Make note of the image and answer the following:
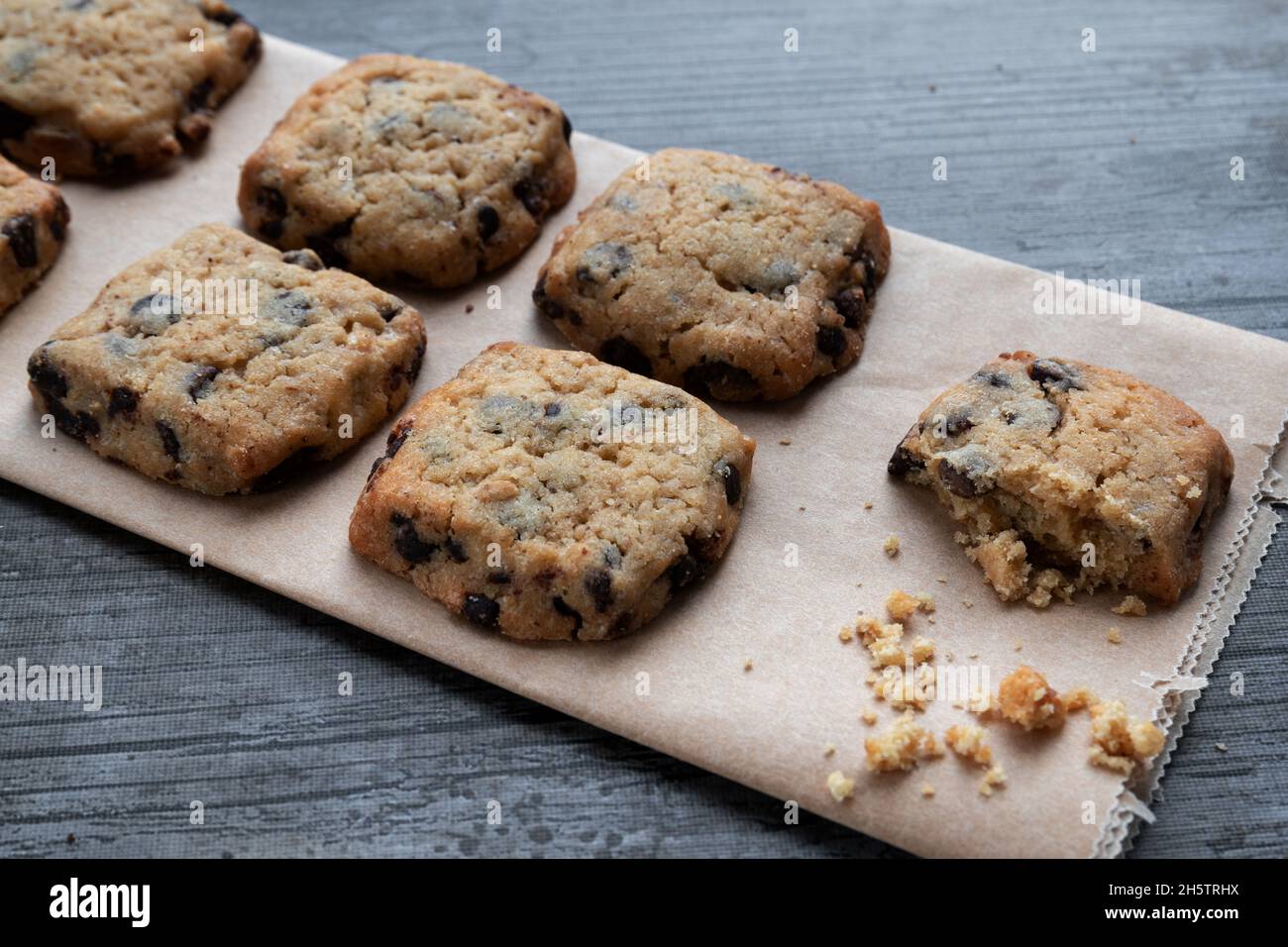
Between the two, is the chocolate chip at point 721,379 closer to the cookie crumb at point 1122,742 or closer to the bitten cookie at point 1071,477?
the bitten cookie at point 1071,477

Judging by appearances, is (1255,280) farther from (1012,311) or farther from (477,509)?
(477,509)

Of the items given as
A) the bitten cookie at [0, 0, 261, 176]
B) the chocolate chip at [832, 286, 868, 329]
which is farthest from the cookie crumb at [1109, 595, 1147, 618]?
the bitten cookie at [0, 0, 261, 176]

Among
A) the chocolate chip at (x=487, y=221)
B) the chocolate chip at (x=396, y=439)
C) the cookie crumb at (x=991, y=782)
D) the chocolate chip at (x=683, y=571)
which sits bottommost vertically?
the cookie crumb at (x=991, y=782)

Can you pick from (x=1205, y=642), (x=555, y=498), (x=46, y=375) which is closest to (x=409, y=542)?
(x=555, y=498)

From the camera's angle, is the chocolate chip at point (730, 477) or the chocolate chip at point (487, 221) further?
the chocolate chip at point (487, 221)

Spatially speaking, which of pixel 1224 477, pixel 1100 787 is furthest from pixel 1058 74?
pixel 1100 787

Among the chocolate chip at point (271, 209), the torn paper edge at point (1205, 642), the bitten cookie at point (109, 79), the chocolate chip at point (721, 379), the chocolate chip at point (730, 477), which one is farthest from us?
the bitten cookie at point (109, 79)

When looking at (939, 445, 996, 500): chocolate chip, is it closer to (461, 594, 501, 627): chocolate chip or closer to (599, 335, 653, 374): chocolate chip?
(599, 335, 653, 374): chocolate chip

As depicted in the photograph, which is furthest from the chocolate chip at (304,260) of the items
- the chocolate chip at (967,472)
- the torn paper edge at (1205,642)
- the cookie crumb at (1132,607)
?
the torn paper edge at (1205,642)
